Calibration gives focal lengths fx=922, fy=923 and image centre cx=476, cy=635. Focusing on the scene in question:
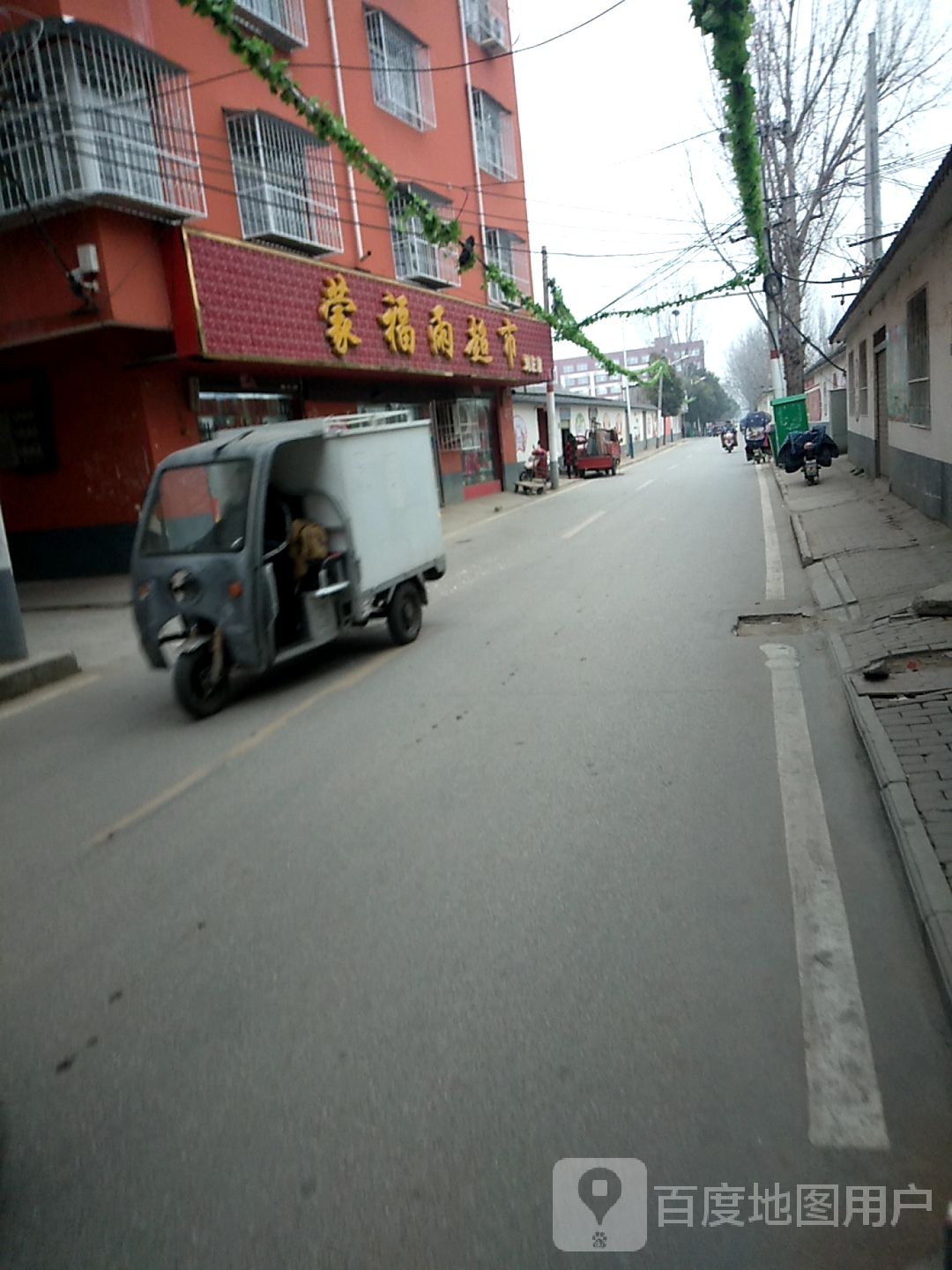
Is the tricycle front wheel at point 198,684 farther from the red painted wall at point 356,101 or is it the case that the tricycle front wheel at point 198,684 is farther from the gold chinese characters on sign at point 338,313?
the gold chinese characters on sign at point 338,313

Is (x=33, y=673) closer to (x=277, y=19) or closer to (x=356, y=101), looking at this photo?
(x=277, y=19)

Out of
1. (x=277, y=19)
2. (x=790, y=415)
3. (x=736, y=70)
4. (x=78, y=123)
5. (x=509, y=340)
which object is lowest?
(x=790, y=415)

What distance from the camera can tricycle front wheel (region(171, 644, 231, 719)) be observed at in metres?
6.67

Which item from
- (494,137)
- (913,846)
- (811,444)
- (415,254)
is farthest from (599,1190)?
(494,137)

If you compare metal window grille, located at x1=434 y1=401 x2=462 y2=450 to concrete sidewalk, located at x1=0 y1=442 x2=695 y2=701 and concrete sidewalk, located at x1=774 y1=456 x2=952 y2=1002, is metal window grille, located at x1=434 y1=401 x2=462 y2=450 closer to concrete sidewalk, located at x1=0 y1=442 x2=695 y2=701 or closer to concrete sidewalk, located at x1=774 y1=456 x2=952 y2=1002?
concrete sidewalk, located at x1=0 y1=442 x2=695 y2=701

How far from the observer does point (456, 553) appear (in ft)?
50.5

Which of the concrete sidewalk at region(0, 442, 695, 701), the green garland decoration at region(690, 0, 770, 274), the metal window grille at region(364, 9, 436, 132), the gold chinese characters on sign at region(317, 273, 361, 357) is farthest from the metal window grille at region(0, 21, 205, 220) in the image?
the metal window grille at region(364, 9, 436, 132)

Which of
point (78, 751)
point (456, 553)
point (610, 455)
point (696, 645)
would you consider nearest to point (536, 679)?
point (696, 645)

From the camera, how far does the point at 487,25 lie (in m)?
24.7

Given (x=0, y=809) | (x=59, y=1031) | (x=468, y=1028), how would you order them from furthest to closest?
(x=0, y=809) → (x=59, y=1031) → (x=468, y=1028)

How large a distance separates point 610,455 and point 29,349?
24.6 m

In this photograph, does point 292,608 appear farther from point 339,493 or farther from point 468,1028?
point 468,1028

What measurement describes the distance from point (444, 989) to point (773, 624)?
5829 mm

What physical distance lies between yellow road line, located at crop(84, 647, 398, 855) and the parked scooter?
15.5m
